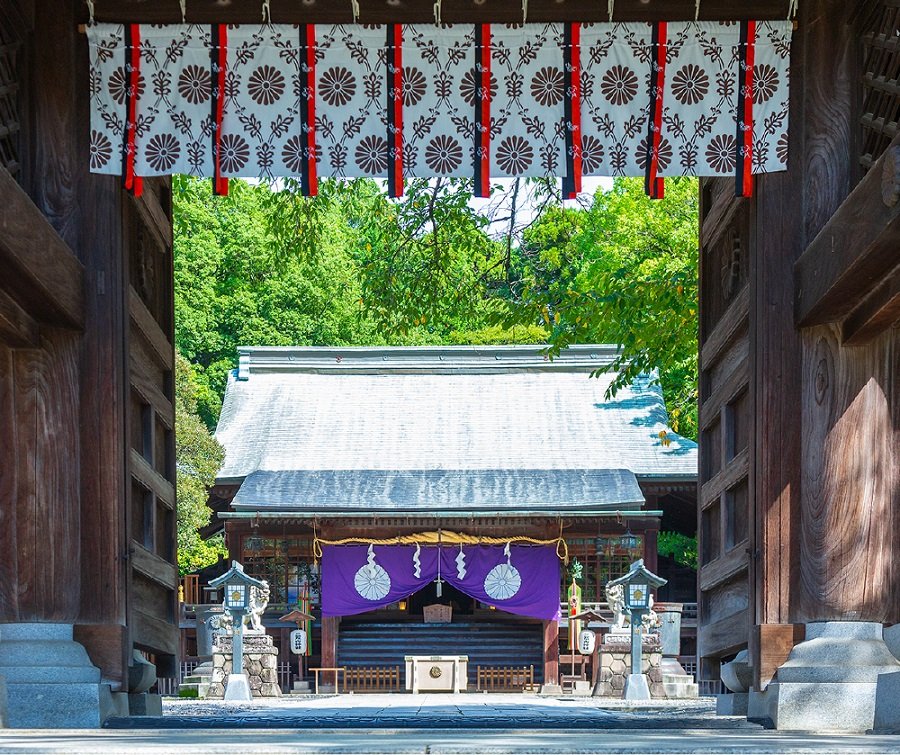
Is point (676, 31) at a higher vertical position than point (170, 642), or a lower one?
higher

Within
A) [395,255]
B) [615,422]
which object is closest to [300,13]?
[395,255]

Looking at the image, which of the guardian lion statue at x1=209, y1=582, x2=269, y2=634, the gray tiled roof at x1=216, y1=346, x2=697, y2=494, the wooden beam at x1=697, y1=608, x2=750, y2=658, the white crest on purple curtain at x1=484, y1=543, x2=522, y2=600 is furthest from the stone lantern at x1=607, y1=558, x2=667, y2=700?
the wooden beam at x1=697, y1=608, x2=750, y2=658

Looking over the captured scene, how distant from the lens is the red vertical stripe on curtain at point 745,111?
23.1 feet

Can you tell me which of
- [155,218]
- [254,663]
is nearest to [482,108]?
[155,218]

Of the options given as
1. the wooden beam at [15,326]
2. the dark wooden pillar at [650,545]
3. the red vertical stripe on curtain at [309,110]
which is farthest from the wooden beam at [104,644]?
the dark wooden pillar at [650,545]

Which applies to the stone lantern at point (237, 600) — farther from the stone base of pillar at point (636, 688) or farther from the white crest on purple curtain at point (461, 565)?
the white crest on purple curtain at point (461, 565)

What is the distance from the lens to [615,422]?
2853 centimetres

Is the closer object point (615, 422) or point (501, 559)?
point (501, 559)

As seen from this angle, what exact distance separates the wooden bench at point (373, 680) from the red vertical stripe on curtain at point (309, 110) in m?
17.3

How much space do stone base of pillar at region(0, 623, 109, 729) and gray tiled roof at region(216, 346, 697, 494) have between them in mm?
19131

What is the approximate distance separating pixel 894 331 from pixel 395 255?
19.8 feet

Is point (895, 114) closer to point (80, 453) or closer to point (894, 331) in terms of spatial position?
point (894, 331)

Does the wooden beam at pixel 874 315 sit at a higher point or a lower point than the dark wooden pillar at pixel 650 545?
higher

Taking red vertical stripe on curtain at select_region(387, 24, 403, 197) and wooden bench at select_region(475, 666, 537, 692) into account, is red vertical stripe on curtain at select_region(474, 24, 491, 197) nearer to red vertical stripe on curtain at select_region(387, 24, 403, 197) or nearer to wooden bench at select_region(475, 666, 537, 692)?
red vertical stripe on curtain at select_region(387, 24, 403, 197)
